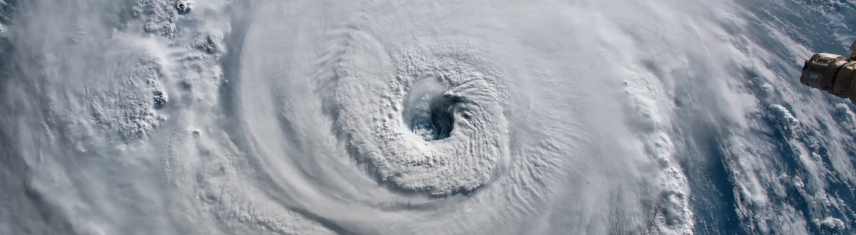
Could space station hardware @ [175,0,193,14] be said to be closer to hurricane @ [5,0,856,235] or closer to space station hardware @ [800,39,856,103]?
hurricane @ [5,0,856,235]

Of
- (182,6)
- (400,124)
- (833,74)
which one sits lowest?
(400,124)

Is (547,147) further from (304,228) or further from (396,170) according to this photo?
(304,228)

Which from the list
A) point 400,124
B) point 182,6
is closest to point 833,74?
point 400,124

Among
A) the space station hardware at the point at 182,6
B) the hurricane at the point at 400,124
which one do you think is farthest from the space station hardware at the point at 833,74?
the space station hardware at the point at 182,6

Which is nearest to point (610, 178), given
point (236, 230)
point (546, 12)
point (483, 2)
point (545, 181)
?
point (545, 181)

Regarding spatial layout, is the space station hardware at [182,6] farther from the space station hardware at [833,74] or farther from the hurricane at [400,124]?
the space station hardware at [833,74]

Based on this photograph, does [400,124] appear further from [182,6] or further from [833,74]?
[833,74]
